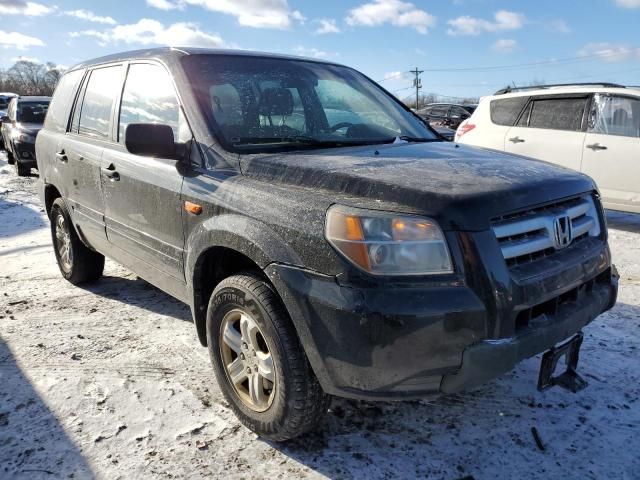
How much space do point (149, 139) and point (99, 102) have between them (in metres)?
1.56

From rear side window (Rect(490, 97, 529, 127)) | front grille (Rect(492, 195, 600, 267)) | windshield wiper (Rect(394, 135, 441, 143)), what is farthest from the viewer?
rear side window (Rect(490, 97, 529, 127))

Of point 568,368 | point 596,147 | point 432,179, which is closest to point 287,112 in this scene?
point 432,179

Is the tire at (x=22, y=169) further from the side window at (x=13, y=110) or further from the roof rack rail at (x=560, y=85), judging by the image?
the roof rack rail at (x=560, y=85)

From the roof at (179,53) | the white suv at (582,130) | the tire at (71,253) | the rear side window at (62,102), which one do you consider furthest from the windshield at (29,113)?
the white suv at (582,130)

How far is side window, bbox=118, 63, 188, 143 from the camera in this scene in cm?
287

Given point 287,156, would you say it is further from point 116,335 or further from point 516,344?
point 116,335

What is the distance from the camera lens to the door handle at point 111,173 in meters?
3.33

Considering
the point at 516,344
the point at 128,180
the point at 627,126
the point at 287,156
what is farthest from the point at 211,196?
the point at 627,126

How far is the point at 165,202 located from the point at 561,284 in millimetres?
2014

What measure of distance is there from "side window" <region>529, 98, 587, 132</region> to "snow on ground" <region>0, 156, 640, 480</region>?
12.3ft

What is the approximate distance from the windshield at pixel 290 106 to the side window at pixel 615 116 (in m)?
3.97

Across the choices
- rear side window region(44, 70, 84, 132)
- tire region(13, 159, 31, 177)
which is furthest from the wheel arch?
tire region(13, 159, 31, 177)

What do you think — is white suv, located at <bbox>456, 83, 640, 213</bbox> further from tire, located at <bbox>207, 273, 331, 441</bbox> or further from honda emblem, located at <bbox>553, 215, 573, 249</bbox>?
tire, located at <bbox>207, 273, 331, 441</bbox>

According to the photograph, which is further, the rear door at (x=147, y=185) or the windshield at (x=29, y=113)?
the windshield at (x=29, y=113)
